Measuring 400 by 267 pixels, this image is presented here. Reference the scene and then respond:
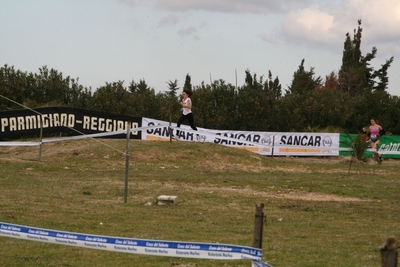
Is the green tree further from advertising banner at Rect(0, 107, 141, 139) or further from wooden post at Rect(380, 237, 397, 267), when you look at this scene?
wooden post at Rect(380, 237, 397, 267)

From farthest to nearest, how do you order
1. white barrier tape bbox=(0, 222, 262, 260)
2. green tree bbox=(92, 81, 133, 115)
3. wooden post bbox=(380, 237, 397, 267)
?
green tree bbox=(92, 81, 133, 115) < white barrier tape bbox=(0, 222, 262, 260) < wooden post bbox=(380, 237, 397, 267)

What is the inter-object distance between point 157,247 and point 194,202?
8.66m

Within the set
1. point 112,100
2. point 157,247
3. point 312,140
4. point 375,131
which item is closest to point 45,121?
point 112,100

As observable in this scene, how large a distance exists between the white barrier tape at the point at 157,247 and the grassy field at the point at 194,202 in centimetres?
190

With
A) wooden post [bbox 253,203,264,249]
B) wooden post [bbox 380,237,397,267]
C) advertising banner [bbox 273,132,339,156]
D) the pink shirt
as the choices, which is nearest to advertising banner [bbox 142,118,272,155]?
advertising banner [bbox 273,132,339,156]

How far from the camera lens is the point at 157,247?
7.14 m

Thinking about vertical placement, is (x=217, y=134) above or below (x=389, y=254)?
above

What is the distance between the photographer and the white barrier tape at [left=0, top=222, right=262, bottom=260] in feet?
23.1

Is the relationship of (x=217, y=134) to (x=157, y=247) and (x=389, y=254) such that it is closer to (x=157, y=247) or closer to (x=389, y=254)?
(x=157, y=247)

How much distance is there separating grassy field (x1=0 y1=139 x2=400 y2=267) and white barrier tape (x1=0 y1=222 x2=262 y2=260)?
190 cm

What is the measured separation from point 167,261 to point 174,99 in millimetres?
32658

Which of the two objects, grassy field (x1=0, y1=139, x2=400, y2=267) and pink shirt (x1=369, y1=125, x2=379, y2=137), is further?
pink shirt (x1=369, y1=125, x2=379, y2=137)

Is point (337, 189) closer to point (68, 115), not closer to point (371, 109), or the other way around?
point (68, 115)

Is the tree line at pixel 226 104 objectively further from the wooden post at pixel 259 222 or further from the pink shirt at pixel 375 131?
the wooden post at pixel 259 222
